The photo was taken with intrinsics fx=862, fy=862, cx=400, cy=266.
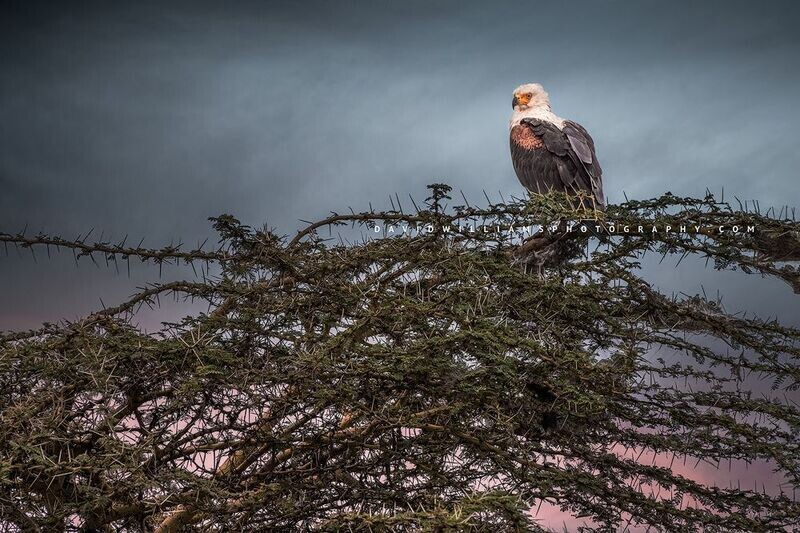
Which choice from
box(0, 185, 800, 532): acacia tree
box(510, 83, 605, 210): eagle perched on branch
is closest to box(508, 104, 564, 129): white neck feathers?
box(510, 83, 605, 210): eagle perched on branch

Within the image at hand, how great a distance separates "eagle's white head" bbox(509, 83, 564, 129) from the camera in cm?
766

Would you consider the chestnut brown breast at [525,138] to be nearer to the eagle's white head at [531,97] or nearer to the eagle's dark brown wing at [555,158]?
the eagle's dark brown wing at [555,158]

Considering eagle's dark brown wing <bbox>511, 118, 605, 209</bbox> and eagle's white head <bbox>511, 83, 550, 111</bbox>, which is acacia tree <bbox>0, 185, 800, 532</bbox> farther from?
eagle's white head <bbox>511, 83, 550, 111</bbox>

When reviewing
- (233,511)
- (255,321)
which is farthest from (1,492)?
(255,321)

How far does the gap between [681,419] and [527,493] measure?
93 cm

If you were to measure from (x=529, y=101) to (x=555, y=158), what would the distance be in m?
1.28

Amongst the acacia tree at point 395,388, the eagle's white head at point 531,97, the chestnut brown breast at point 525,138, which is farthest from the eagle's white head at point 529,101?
the acacia tree at point 395,388

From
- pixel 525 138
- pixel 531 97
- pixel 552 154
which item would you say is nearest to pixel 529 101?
pixel 531 97

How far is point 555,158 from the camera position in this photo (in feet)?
22.3

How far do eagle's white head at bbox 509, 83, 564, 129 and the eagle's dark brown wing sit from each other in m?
0.28

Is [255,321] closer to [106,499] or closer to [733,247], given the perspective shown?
[106,499]

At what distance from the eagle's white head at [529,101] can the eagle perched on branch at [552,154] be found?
12 mm

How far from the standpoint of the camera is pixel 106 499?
318 centimetres

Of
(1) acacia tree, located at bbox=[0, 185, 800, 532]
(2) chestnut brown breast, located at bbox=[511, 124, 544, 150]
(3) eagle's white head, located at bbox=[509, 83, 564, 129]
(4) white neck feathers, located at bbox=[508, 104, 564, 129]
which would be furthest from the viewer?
(3) eagle's white head, located at bbox=[509, 83, 564, 129]
